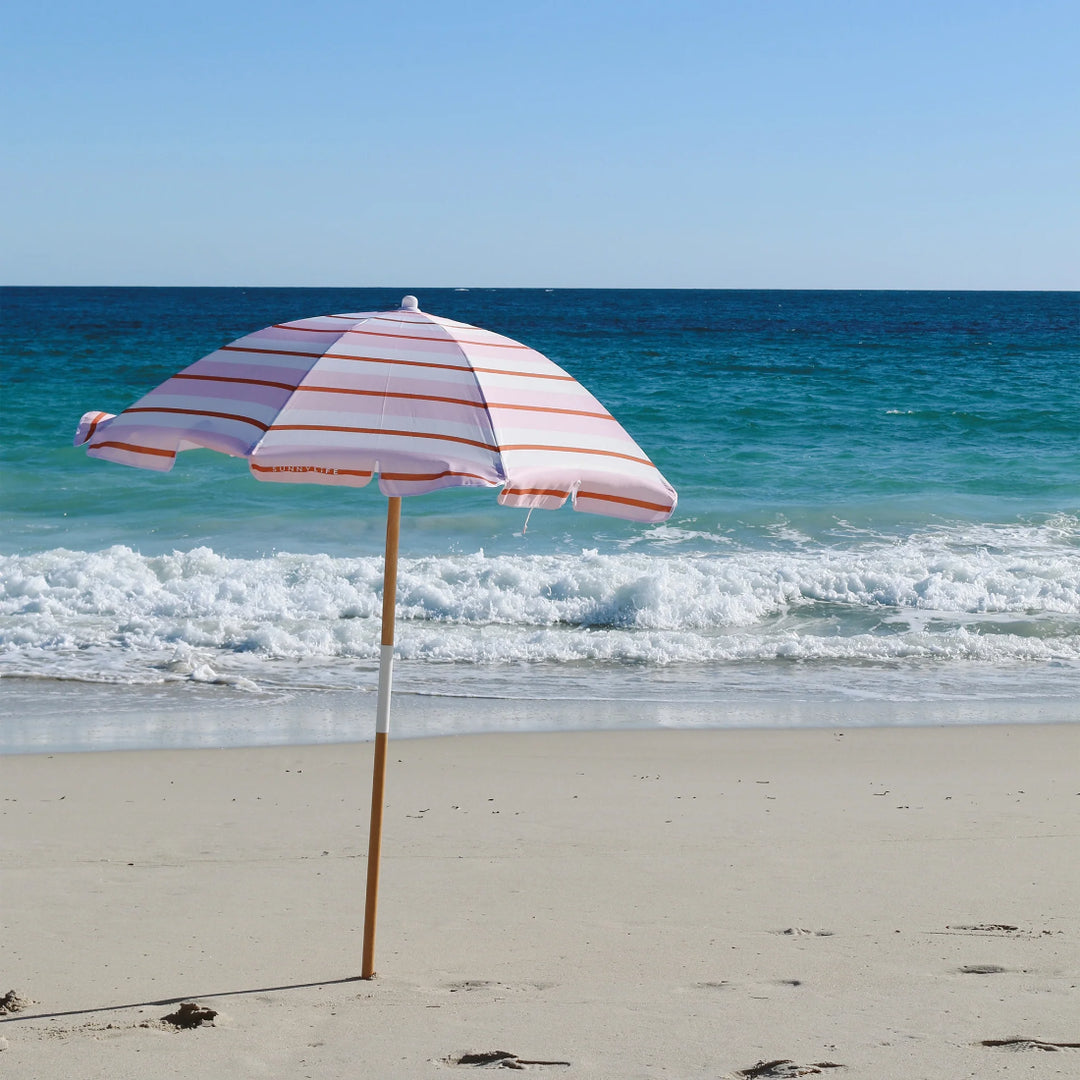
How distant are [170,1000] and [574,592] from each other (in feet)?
24.9

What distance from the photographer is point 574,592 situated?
36.1 ft

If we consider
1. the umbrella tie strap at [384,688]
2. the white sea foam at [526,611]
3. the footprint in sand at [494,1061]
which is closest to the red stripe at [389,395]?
the umbrella tie strap at [384,688]

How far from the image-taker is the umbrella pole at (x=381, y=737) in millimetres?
3678

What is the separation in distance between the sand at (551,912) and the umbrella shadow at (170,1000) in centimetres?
1

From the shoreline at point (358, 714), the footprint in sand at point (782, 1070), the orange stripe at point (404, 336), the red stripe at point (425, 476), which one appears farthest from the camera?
the shoreline at point (358, 714)

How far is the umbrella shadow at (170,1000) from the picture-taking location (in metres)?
3.49

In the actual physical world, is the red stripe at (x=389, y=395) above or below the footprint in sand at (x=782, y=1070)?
above

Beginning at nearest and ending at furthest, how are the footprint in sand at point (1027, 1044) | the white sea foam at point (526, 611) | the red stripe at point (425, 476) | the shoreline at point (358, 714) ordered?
the red stripe at point (425, 476)
the footprint in sand at point (1027, 1044)
the shoreline at point (358, 714)
the white sea foam at point (526, 611)

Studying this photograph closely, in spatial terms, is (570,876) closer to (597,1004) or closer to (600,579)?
(597,1004)

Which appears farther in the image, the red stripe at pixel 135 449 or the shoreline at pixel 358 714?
the shoreline at pixel 358 714

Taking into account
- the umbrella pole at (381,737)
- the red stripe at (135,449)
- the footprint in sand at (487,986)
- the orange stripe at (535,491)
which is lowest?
the footprint in sand at (487,986)

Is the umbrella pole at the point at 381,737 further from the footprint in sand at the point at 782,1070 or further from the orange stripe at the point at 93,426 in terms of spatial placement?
the footprint in sand at the point at 782,1070

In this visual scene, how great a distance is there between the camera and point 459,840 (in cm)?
525

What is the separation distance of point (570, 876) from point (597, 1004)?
1.20 m
